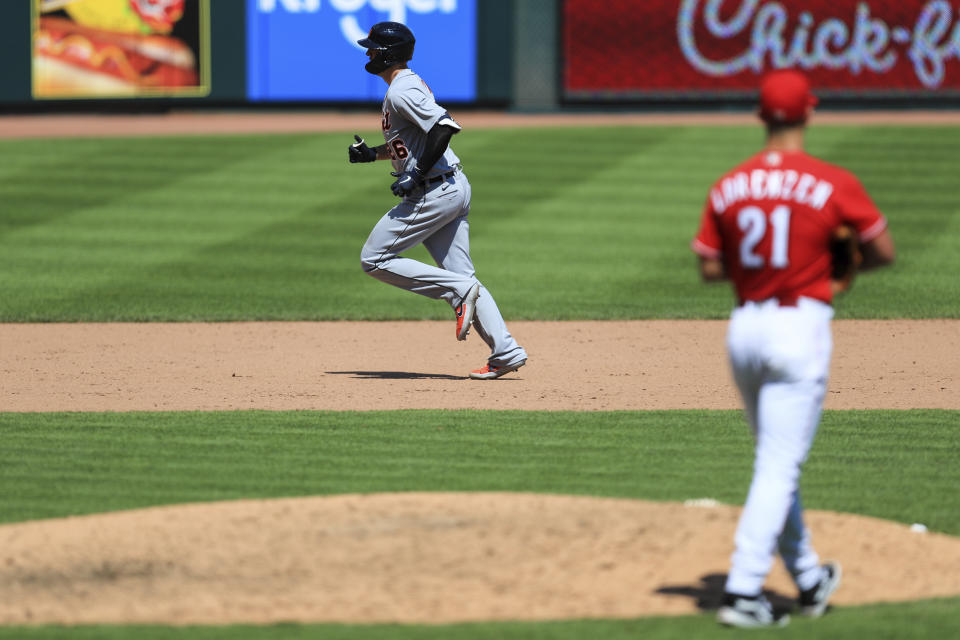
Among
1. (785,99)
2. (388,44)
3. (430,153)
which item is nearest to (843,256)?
(785,99)

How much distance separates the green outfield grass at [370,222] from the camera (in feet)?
40.4

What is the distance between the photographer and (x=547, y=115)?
2411 centimetres

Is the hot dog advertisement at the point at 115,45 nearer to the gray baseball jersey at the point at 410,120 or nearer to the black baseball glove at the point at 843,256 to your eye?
the gray baseball jersey at the point at 410,120

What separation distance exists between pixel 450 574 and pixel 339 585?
1.29ft

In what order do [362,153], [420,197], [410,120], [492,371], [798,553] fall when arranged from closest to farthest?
1. [798,553]
2. [410,120]
3. [420,197]
4. [362,153]
5. [492,371]

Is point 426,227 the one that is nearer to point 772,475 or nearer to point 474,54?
point 772,475

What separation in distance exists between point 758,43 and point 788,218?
18.9 metres

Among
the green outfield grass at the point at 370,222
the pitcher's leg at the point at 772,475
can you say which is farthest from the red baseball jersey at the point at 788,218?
the green outfield grass at the point at 370,222

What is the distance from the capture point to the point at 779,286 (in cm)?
466

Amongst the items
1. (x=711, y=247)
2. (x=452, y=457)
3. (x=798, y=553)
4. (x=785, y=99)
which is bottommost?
(x=452, y=457)

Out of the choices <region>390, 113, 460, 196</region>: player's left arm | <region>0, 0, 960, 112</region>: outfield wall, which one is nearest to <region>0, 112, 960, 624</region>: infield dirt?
<region>390, 113, 460, 196</region>: player's left arm

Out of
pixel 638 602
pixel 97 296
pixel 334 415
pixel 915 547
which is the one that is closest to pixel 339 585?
pixel 638 602

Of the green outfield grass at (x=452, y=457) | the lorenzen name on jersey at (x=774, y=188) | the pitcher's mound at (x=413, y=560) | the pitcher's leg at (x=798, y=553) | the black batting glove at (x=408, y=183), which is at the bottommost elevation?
the green outfield grass at (x=452, y=457)

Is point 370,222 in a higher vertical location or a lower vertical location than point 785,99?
lower
